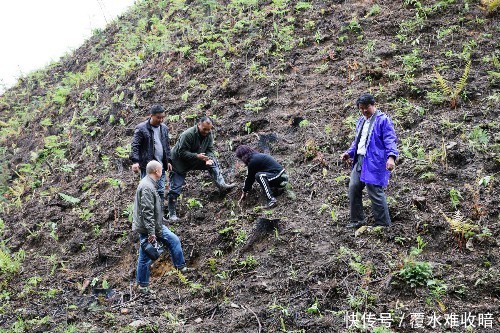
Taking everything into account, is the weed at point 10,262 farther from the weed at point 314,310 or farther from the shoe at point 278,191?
the weed at point 314,310

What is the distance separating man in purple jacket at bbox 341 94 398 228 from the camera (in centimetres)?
624

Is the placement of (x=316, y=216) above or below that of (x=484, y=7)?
below

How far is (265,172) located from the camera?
7781 mm

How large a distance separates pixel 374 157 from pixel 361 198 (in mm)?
681

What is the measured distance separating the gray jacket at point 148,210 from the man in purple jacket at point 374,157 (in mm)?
2799

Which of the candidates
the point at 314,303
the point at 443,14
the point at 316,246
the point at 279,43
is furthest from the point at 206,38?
the point at 314,303

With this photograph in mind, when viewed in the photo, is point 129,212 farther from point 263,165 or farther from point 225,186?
point 263,165

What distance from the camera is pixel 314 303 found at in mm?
5465

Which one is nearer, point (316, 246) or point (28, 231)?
point (316, 246)

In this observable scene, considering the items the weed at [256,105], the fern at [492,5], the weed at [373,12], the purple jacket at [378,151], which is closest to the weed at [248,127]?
the weed at [256,105]

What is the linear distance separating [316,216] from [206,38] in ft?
26.0

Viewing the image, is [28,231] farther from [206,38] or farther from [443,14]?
[443,14]

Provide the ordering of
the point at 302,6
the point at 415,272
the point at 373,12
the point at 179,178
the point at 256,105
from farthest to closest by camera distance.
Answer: the point at 302,6 → the point at 373,12 → the point at 256,105 → the point at 179,178 → the point at 415,272

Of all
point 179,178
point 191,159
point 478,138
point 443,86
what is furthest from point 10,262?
point 443,86
